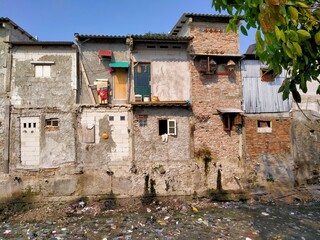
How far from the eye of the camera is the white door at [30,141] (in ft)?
31.2

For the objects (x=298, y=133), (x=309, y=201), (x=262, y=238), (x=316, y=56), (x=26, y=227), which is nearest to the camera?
(x=316, y=56)

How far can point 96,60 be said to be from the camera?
10047 mm

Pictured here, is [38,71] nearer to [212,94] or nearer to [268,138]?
[212,94]

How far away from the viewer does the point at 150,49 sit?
10.3 m

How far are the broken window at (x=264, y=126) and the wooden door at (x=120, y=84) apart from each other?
5908 mm

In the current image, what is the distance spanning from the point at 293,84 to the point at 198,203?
8393 millimetres

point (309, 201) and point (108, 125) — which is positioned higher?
point (108, 125)

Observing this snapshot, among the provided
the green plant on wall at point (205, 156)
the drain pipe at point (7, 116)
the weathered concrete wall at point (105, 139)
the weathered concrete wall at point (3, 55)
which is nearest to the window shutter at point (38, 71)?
the drain pipe at point (7, 116)

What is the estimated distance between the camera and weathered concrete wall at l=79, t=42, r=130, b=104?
32.6 ft

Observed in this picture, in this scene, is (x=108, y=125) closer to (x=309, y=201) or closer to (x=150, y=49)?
(x=150, y=49)

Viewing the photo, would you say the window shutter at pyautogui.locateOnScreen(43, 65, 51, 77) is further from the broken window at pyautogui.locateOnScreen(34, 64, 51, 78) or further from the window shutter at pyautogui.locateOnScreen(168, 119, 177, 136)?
the window shutter at pyautogui.locateOnScreen(168, 119, 177, 136)

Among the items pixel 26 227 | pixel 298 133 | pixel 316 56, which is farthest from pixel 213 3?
pixel 298 133

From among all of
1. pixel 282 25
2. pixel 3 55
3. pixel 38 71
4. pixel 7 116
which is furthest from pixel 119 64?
pixel 282 25

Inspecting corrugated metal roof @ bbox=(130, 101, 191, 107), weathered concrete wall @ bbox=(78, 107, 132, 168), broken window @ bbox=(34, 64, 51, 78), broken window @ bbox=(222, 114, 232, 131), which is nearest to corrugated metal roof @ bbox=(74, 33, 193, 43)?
broken window @ bbox=(34, 64, 51, 78)
